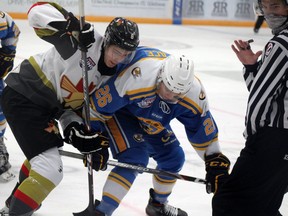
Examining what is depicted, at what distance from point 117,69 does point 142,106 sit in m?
0.20

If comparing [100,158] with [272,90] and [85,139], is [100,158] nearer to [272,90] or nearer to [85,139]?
[85,139]

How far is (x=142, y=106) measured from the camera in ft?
8.22

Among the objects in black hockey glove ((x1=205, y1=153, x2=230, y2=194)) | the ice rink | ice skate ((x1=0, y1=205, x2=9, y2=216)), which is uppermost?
black hockey glove ((x1=205, y1=153, x2=230, y2=194))

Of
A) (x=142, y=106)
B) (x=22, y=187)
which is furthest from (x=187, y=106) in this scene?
(x=22, y=187)

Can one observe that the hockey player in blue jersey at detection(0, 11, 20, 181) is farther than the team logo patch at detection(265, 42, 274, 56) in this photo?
Yes

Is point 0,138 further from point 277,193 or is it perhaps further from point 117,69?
point 277,193

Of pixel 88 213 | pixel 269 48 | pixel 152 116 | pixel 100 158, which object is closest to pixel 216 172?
pixel 152 116

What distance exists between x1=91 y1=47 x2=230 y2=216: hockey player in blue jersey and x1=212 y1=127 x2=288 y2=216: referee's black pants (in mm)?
374

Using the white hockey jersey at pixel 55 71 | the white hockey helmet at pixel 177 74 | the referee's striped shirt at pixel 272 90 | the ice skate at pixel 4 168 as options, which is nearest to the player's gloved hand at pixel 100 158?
the white hockey jersey at pixel 55 71

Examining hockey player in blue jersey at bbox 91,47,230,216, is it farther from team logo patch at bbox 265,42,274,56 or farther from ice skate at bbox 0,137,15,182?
ice skate at bbox 0,137,15,182

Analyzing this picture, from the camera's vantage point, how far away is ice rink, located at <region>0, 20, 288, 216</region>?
3.00 meters

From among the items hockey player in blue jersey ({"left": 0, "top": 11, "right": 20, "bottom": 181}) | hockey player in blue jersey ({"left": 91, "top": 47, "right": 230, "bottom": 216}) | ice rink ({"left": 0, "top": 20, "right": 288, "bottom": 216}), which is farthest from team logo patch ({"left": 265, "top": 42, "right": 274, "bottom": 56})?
hockey player in blue jersey ({"left": 0, "top": 11, "right": 20, "bottom": 181})

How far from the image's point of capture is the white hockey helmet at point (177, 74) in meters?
2.37

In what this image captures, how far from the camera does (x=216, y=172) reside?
2.46 meters
